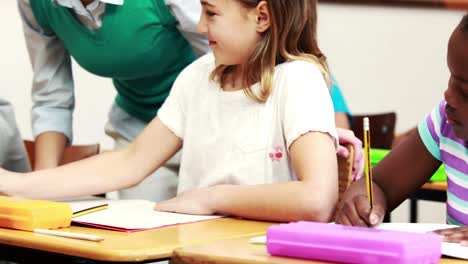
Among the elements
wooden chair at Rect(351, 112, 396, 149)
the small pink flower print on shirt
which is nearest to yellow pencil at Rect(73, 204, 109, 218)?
the small pink flower print on shirt

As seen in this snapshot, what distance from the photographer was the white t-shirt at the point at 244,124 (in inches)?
76.4

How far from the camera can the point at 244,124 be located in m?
2.03

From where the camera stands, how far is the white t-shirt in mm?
1940

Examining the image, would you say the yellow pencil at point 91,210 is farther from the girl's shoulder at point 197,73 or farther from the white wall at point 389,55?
the white wall at point 389,55

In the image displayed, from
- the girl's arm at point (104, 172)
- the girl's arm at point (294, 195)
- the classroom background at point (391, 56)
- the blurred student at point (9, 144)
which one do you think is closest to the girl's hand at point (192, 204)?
the girl's arm at point (294, 195)

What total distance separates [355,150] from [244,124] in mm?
247

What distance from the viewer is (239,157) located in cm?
203

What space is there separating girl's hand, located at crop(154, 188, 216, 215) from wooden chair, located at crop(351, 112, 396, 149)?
2.00 metres

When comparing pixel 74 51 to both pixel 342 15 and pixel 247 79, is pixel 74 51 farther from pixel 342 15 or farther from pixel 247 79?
pixel 342 15

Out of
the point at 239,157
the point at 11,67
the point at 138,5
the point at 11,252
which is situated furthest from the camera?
the point at 11,67

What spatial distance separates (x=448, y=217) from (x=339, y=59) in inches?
133

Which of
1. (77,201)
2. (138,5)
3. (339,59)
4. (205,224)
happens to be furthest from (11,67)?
(205,224)

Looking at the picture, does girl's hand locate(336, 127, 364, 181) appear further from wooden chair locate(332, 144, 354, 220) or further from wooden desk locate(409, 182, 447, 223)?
wooden desk locate(409, 182, 447, 223)

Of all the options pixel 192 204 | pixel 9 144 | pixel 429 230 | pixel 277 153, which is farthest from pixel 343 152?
pixel 9 144
